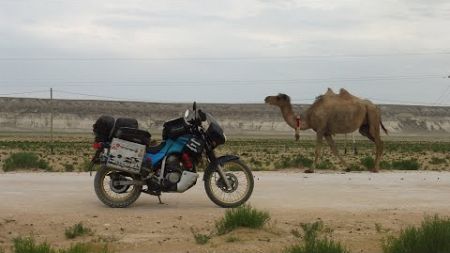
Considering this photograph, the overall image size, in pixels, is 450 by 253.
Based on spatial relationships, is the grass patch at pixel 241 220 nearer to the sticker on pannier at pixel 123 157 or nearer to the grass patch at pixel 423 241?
the grass patch at pixel 423 241

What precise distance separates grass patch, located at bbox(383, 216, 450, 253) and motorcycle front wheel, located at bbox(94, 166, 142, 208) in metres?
4.70

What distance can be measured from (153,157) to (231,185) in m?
1.36

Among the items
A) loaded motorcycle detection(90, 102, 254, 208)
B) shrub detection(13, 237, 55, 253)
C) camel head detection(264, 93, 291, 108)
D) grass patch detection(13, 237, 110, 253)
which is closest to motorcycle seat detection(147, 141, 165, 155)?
loaded motorcycle detection(90, 102, 254, 208)

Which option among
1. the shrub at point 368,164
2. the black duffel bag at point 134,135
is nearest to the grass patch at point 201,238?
the black duffel bag at point 134,135

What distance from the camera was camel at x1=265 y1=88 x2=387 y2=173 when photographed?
2114 centimetres

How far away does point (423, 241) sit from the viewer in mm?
8250

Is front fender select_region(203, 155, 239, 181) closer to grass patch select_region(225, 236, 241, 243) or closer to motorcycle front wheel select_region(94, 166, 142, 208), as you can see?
motorcycle front wheel select_region(94, 166, 142, 208)

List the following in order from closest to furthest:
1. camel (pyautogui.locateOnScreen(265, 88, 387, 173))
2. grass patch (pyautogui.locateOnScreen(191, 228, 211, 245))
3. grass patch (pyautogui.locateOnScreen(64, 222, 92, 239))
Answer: grass patch (pyautogui.locateOnScreen(191, 228, 211, 245)) → grass patch (pyautogui.locateOnScreen(64, 222, 92, 239)) → camel (pyautogui.locateOnScreen(265, 88, 387, 173))

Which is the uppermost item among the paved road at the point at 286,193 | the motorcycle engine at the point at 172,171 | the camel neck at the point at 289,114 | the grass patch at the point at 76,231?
the camel neck at the point at 289,114

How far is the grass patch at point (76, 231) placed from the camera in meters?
9.32

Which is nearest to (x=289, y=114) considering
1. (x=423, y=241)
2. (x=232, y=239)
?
(x=232, y=239)

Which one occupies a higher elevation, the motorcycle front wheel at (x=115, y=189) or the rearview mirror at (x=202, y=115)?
the rearview mirror at (x=202, y=115)

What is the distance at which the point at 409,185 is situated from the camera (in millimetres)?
16078

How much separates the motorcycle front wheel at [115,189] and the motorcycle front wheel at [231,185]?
1.18 m
